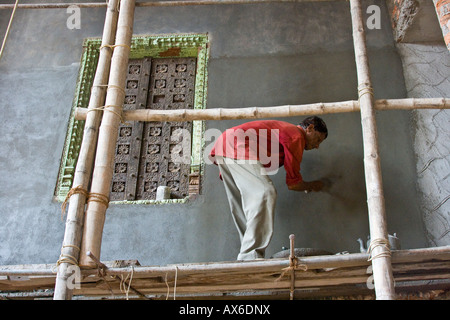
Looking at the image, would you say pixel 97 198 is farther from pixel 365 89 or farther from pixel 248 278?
pixel 365 89

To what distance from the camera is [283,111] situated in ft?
14.9

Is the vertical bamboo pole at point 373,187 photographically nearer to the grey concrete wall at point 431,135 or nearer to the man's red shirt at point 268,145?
the man's red shirt at point 268,145

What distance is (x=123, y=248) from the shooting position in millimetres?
5367

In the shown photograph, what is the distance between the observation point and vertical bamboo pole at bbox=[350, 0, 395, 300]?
144 inches

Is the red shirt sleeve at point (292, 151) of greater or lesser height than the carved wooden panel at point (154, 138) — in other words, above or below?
below

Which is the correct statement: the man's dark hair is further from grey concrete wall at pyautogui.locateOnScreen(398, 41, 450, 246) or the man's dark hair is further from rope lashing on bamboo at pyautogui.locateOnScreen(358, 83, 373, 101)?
grey concrete wall at pyautogui.locateOnScreen(398, 41, 450, 246)

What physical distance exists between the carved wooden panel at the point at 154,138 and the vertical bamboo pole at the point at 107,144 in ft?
4.55

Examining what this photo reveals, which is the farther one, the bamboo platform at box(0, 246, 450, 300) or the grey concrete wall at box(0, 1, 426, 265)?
the grey concrete wall at box(0, 1, 426, 265)

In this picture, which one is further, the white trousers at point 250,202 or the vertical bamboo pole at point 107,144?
the white trousers at point 250,202

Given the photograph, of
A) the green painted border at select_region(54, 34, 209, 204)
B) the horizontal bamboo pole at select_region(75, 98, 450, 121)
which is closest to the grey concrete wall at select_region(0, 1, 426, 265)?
the green painted border at select_region(54, 34, 209, 204)

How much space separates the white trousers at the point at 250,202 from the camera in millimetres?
4531

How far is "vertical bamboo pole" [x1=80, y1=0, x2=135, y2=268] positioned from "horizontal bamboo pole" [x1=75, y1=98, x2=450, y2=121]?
0.53ft

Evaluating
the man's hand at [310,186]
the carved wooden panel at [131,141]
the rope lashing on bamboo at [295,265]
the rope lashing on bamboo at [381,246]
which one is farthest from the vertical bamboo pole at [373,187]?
the carved wooden panel at [131,141]
